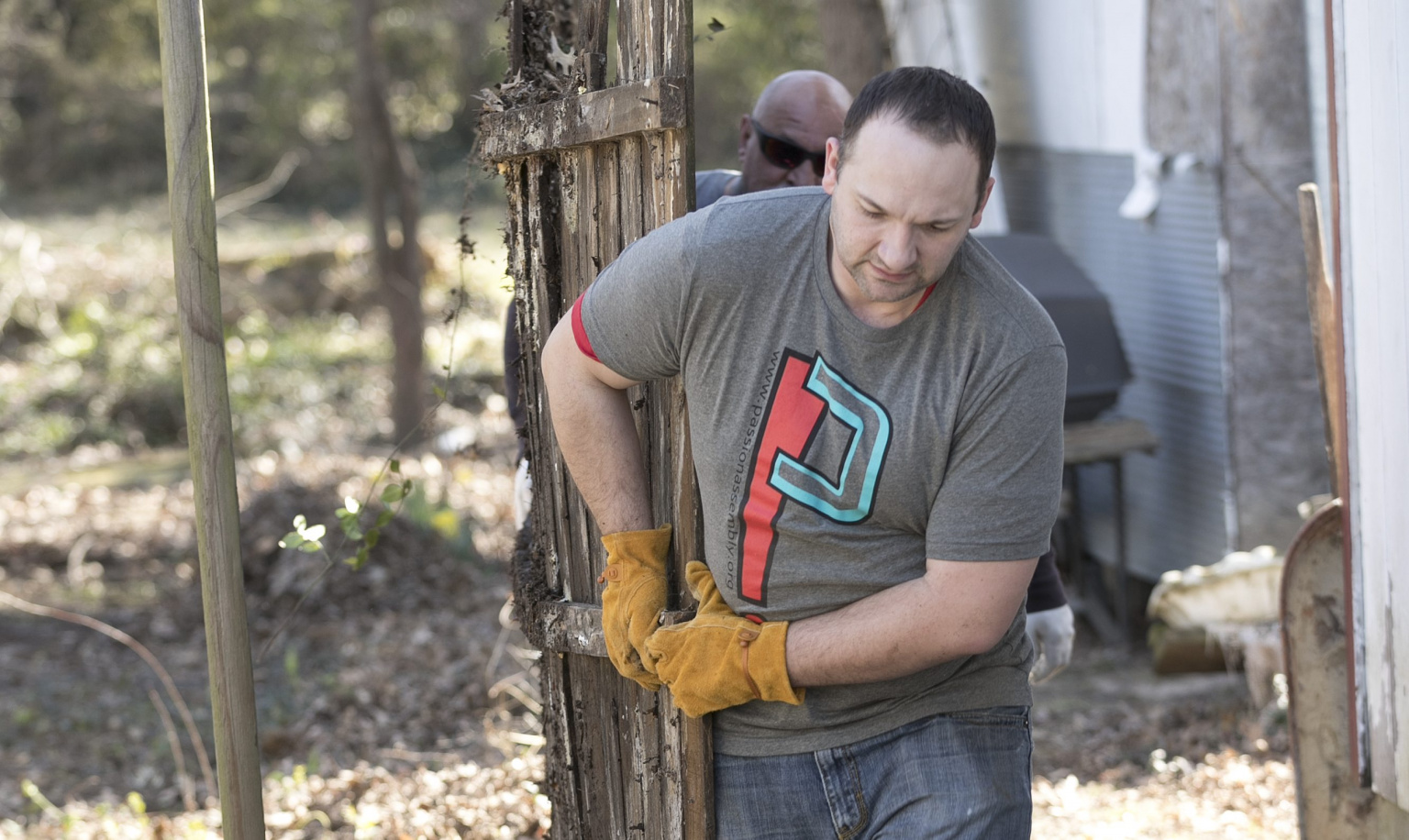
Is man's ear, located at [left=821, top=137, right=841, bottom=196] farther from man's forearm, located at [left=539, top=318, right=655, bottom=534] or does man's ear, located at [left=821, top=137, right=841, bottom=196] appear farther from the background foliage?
the background foliage

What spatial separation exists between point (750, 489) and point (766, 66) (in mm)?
10968

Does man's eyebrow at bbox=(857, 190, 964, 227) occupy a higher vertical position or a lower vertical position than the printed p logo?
higher

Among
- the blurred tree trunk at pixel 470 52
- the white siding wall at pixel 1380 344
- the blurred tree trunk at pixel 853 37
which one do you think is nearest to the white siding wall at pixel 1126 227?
the blurred tree trunk at pixel 853 37

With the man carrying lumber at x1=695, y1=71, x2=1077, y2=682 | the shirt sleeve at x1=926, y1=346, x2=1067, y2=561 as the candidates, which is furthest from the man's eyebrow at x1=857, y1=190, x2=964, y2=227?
the man carrying lumber at x1=695, y1=71, x2=1077, y2=682

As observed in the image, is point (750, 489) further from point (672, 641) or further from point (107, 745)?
point (107, 745)

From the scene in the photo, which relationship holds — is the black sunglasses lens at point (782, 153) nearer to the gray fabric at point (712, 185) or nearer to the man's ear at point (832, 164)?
the gray fabric at point (712, 185)

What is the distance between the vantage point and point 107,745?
19.1 ft

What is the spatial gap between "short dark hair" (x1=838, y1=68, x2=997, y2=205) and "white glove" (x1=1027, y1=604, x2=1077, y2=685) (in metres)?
1.50

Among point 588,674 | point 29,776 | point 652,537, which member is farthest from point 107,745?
point 652,537

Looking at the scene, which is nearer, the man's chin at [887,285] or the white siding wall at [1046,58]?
the man's chin at [887,285]

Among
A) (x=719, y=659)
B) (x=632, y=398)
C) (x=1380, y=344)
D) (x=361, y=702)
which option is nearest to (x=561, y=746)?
(x=719, y=659)

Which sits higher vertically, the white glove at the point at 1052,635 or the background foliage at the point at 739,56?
the background foliage at the point at 739,56

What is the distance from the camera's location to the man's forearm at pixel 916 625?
2.12m

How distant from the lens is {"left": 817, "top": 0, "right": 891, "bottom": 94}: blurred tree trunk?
316 inches
